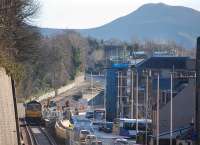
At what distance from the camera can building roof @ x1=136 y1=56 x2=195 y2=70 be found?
55438 millimetres

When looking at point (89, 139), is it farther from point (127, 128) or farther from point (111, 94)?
point (111, 94)

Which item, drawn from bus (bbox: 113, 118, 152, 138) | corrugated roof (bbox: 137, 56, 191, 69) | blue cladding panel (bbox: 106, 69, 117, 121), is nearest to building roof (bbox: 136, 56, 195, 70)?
corrugated roof (bbox: 137, 56, 191, 69)

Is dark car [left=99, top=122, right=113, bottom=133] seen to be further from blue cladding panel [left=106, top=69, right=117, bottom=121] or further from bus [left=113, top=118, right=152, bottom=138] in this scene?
blue cladding panel [left=106, top=69, right=117, bottom=121]

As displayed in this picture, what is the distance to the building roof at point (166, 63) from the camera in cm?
5544

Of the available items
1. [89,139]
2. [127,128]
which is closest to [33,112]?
[127,128]

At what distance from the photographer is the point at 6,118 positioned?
32.2 meters

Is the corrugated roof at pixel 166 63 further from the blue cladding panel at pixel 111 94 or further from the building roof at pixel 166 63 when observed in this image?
the blue cladding panel at pixel 111 94

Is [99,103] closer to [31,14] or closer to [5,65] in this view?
[31,14]

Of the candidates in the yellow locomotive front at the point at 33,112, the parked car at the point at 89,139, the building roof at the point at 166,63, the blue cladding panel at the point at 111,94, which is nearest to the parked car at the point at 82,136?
the parked car at the point at 89,139

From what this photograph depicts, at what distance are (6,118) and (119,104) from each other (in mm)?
30499

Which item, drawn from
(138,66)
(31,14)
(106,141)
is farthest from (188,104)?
(31,14)

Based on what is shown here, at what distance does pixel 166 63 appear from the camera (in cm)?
5691

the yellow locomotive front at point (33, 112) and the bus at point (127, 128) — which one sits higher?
the bus at point (127, 128)

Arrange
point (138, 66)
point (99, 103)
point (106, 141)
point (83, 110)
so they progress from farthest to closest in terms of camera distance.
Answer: point (99, 103)
point (83, 110)
point (138, 66)
point (106, 141)
